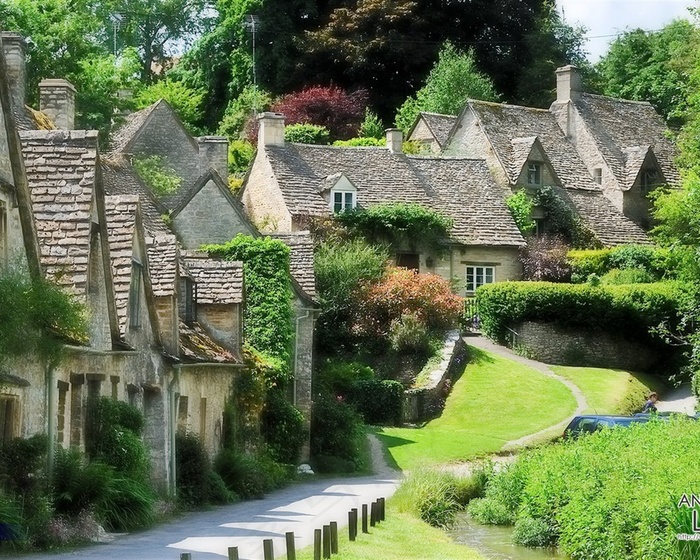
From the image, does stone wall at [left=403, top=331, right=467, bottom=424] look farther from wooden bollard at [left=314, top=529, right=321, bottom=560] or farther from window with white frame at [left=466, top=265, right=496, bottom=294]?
wooden bollard at [left=314, top=529, right=321, bottom=560]

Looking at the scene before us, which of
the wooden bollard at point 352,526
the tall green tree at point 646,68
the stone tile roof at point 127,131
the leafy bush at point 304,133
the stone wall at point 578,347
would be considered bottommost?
the wooden bollard at point 352,526

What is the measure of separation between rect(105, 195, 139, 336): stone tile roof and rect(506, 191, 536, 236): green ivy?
3821cm

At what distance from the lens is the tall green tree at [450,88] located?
7881 cm

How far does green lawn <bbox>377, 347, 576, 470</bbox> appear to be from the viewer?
43.2 meters

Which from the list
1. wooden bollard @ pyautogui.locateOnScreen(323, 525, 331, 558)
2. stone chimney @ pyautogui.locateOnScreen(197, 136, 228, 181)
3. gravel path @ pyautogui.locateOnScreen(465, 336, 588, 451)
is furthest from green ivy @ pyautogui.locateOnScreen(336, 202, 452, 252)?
wooden bollard @ pyautogui.locateOnScreen(323, 525, 331, 558)

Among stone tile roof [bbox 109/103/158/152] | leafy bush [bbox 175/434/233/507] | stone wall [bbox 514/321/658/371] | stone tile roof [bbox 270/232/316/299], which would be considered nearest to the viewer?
leafy bush [bbox 175/434/233/507]

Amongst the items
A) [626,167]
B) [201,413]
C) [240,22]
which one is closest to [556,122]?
[626,167]

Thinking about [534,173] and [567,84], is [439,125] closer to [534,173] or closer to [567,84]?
[567,84]

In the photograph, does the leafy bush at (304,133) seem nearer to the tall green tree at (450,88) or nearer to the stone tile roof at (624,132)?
the tall green tree at (450,88)

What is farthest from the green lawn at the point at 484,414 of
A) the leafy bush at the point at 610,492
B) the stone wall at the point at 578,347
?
the leafy bush at the point at 610,492

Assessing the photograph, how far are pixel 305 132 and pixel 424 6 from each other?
1393 centimetres

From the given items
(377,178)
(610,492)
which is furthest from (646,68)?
(610,492)

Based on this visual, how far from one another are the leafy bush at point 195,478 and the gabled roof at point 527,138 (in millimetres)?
37798

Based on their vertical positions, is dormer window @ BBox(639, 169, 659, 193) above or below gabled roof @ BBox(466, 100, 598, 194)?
below
